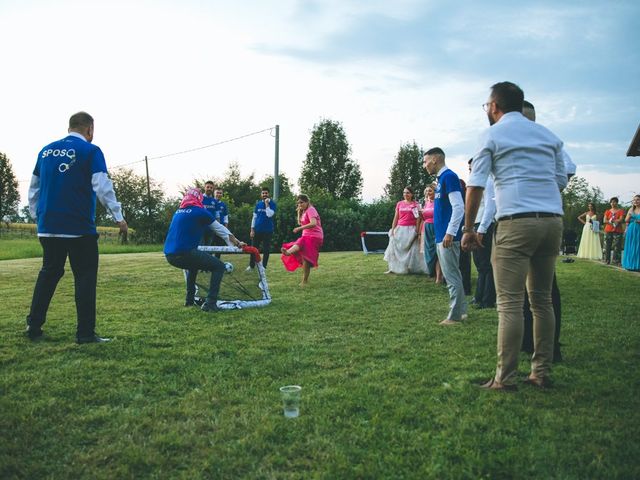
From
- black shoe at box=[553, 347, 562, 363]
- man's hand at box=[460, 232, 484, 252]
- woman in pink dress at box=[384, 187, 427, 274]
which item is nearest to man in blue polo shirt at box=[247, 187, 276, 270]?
woman in pink dress at box=[384, 187, 427, 274]

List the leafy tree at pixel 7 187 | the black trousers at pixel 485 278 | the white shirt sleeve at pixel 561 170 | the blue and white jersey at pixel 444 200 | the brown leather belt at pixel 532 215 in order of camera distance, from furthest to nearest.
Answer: the leafy tree at pixel 7 187 < the black trousers at pixel 485 278 < the blue and white jersey at pixel 444 200 < the white shirt sleeve at pixel 561 170 < the brown leather belt at pixel 532 215

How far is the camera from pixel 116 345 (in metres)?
4.88

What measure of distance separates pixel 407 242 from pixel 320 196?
1664cm

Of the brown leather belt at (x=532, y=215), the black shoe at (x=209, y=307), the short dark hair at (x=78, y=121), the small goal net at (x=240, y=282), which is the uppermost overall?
the short dark hair at (x=78, y=121)

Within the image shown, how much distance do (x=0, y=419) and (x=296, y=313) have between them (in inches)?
160

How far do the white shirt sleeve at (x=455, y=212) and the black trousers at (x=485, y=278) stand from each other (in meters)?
1.54

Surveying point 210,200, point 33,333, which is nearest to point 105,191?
point 33,333

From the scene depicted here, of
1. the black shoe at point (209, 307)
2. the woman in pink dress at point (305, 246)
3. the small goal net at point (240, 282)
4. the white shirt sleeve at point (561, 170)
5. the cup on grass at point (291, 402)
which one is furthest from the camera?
the woman in pink dress at point (305, 246)

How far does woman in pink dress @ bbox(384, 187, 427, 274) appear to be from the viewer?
11430 mm

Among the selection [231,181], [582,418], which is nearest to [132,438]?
[582,418]

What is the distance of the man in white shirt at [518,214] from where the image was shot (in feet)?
11.1

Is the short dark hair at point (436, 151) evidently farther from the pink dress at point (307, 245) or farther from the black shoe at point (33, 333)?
the black shoe at point (33, 333)

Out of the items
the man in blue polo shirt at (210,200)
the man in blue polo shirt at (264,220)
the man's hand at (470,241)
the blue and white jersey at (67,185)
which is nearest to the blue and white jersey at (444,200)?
the man's hand at (470,241)

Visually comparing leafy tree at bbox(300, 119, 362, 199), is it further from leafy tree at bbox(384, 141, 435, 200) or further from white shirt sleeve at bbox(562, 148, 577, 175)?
white shirt sleeve at bbox(562, 148, 577, 175)
